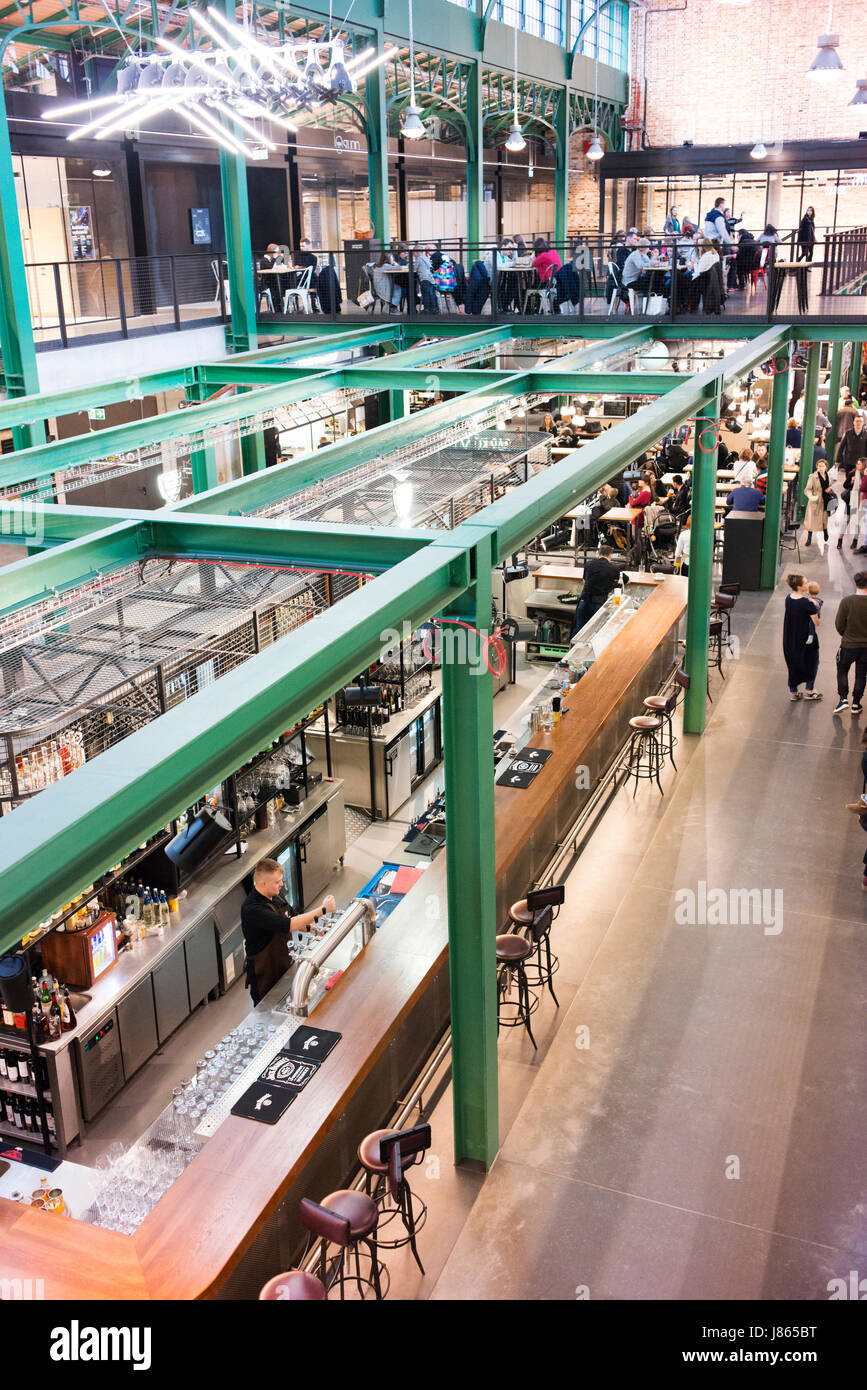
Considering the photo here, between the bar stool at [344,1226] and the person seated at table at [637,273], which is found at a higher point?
the person seated at table at [637,273]

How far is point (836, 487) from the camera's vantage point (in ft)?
63.7

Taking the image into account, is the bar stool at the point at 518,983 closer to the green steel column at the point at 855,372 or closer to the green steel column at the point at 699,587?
the green steel column at the point at 699,587

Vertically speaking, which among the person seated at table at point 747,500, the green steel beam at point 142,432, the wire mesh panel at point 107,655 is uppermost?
the green steel beam at point 142,432

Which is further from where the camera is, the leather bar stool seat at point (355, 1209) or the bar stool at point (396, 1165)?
the bar stool at point (396, 1165)

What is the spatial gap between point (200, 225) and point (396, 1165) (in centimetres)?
1749

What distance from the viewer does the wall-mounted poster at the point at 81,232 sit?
55.1 feet

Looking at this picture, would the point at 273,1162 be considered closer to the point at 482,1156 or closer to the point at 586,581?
the point at 482,1156

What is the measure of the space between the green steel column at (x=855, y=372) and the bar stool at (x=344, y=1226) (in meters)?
21.9

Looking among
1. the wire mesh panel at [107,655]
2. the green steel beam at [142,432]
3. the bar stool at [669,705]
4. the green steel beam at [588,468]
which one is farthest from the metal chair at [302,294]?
the wire mesh panel at [107,655]

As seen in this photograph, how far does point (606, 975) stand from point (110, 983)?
120 inches

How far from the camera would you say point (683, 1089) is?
6.33 meters

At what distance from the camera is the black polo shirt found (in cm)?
647

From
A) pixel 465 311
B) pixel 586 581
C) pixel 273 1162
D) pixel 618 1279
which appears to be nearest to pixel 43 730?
pixel 273 1162

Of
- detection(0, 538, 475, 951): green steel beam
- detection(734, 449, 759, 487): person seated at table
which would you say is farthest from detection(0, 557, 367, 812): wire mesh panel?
detection(734, 449, 759, 487): person seated at table
